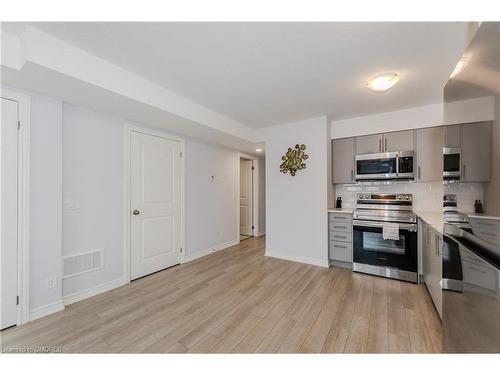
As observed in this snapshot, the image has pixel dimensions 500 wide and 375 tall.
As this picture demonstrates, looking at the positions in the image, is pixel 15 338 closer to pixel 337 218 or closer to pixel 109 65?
pixel 109 65

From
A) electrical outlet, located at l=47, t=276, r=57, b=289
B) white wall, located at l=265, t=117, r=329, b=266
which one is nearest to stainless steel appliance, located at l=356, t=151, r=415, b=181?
white wall, located at l=265, t=117, r=329, b=266

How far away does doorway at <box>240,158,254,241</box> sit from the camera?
5.44 metres

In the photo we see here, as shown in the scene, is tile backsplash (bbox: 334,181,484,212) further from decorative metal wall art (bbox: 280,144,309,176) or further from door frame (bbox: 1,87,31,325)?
door frame (bbox: 1,87,31,325)

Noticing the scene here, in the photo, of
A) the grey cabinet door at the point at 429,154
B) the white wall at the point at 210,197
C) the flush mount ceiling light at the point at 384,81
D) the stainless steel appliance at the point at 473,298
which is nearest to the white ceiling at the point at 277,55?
the flush mount ceiling light at the point at 384,81

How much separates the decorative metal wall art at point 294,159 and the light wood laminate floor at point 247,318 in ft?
5.36

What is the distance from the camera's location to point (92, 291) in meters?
2.45

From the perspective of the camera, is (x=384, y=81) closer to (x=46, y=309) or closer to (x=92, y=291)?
(x=92, y=291)

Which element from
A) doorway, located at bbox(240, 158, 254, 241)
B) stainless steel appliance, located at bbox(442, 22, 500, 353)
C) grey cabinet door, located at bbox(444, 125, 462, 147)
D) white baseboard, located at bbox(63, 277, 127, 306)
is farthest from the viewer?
doorway, located at bbox(240, 158, 254, 241)

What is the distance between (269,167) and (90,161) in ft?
8.52

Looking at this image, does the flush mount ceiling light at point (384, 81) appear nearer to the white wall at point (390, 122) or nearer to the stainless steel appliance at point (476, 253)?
the stainless steel appliance at point (476, 253)

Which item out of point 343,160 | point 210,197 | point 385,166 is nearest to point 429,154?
point 385,166

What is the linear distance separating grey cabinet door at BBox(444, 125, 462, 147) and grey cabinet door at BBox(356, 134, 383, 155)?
210cm

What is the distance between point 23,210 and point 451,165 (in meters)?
3.31
